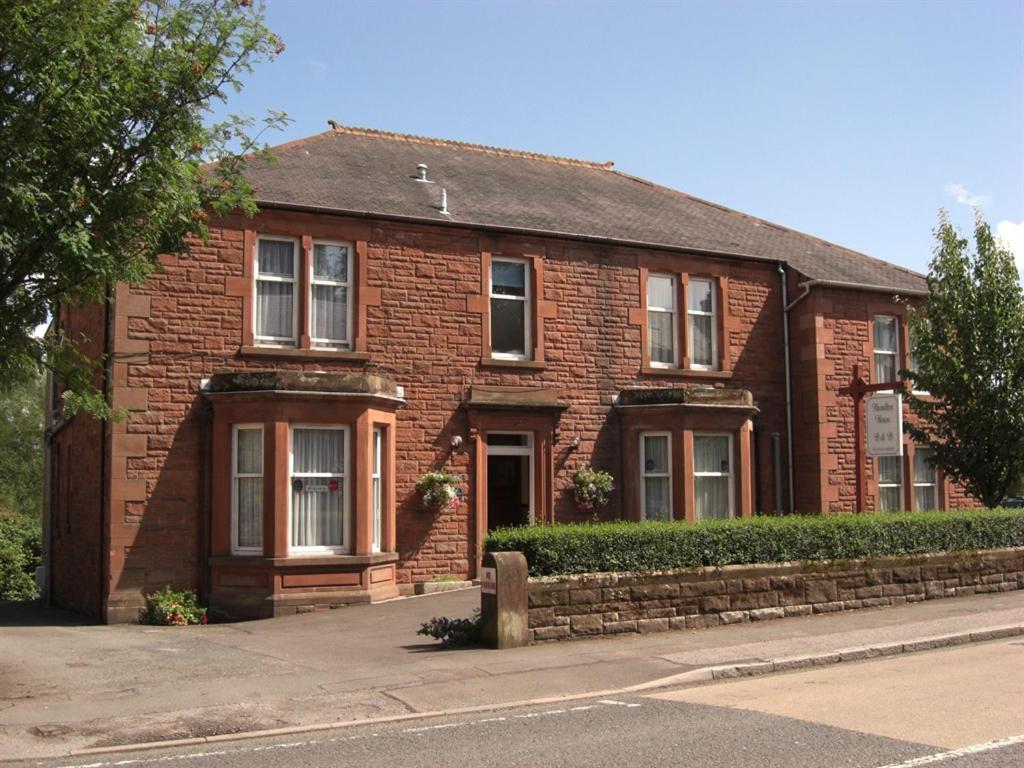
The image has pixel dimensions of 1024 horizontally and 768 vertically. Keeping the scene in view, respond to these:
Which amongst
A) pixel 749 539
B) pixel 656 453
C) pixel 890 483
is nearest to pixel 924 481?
pixel 890 483

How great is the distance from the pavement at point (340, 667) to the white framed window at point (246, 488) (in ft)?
5.25

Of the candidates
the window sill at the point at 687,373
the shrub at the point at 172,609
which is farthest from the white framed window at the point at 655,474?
the shrub at the point at 172,609

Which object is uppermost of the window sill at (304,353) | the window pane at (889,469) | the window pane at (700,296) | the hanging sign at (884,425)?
the window pane at (700,296)

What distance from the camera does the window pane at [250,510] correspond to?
1694 cm

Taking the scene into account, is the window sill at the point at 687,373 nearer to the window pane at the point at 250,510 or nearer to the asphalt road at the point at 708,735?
the window pane at the point at 250,510

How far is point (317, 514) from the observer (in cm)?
1708

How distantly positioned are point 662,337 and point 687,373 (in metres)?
0.86

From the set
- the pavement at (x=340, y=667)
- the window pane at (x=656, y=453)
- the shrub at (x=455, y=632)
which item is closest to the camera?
the pavement at (x=340, y=667)

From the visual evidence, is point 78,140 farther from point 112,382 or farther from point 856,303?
point 856,303

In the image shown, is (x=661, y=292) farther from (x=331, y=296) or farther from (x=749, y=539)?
(x=749, y=539)

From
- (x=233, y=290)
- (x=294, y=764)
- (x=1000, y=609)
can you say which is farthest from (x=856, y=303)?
(x=294, y=764)

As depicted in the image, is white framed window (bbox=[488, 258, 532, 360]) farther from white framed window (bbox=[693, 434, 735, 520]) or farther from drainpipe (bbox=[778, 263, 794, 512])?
drainpipe (bbox=[778, 263, 794, 512])

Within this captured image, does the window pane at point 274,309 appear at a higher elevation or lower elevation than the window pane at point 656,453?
higher

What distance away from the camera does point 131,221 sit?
1070 centimetres
